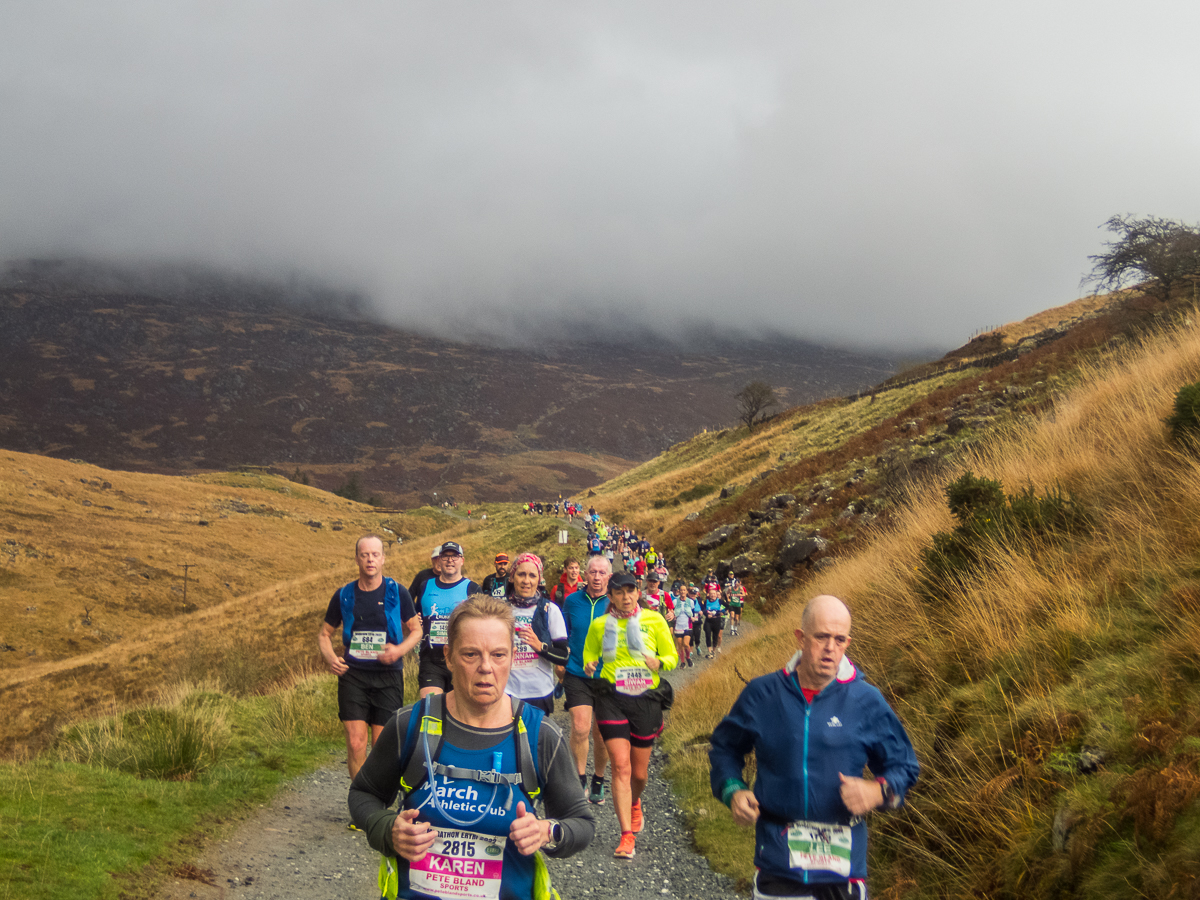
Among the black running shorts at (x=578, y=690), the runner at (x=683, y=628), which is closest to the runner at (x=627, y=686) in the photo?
the black running shorts at (x=578, y=690)

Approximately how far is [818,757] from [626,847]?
3956 millimetres

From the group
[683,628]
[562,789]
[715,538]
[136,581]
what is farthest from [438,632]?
[136,581]

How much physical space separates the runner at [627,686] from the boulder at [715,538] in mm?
24802

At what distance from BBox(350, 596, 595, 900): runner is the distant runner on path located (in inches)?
150

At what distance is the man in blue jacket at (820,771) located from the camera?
322 centimetres

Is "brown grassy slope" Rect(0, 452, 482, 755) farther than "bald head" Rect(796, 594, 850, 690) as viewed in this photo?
Yes

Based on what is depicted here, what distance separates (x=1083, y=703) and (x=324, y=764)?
26.6 feet

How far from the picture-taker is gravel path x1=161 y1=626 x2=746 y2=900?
5.66 m

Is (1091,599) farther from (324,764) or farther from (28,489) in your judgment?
(28,489)

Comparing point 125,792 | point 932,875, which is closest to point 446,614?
point 125,792

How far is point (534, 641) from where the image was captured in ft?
22.4

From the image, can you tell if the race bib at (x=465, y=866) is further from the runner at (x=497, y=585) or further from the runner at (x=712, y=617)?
the runner at (x=712, y=617)

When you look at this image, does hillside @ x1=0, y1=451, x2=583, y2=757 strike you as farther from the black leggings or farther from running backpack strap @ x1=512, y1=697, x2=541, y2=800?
running backpack strap @ x1=512, y1=697, x2=541, y2=800

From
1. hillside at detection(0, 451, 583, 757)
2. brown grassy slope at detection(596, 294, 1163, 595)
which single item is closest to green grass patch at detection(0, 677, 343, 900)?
hillside at detection(0, 451, 583, 757)
